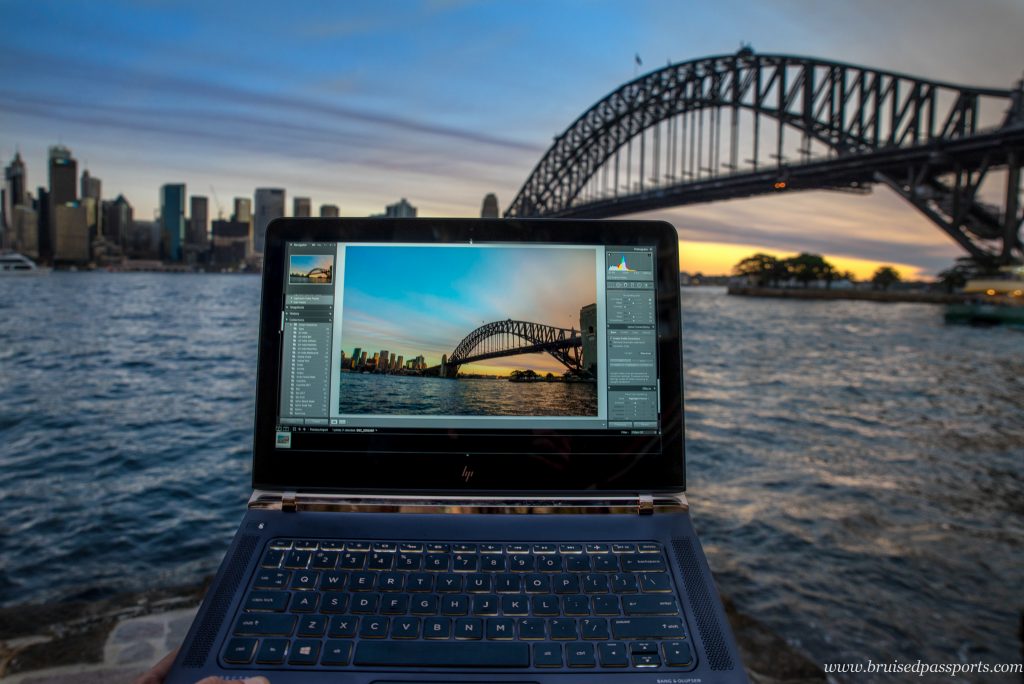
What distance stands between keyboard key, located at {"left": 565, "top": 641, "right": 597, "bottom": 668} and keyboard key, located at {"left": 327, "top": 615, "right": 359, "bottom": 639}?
0.40 meters

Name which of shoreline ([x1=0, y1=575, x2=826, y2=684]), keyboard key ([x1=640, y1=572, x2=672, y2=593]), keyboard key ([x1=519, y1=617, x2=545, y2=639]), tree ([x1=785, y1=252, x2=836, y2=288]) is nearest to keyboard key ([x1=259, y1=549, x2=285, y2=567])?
keyboard key ([x1=519, y1=617, x2=545, y2=639])

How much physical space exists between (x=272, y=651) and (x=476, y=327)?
89 cm

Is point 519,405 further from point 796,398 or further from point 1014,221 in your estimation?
point 1014,221

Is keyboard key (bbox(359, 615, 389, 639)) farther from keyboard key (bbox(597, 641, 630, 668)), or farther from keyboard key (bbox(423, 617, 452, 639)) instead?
keyboard key (bbox(597, 641, 630, 668))

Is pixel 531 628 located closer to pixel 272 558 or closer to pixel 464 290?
pixel 272 558

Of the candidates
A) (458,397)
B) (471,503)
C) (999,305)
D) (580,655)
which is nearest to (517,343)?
(458,397)

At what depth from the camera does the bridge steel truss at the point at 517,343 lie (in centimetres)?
167

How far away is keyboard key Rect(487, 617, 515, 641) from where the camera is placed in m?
1.22

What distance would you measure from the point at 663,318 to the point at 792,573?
4632 millimetres

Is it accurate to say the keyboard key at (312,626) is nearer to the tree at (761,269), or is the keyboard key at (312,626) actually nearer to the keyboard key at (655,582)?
the keyboard key at (655,582)

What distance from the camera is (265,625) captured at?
1229 millimetres

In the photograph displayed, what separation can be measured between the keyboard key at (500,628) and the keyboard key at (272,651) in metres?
0.37

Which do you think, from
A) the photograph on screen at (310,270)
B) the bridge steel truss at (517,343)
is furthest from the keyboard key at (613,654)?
the photograph on screen at (310,270)

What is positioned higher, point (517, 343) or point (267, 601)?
point (517, 343)
